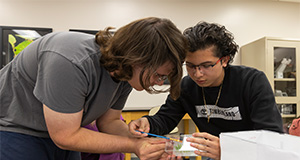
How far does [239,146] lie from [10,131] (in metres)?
0.84

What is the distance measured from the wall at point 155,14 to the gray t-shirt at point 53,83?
2337 millimetres

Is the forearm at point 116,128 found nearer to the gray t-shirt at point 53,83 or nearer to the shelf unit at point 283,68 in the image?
the gray t-shirt at point 53,83

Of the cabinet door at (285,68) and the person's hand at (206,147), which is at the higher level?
the cabinet door at (285,68)

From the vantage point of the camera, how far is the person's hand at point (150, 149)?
92 cm

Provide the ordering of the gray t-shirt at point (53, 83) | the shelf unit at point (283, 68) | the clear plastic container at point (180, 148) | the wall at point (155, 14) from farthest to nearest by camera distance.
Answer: the wall at point (155, 14)
the shelf unit at point (283, 68)
the clear plastic container at point (180, 148)
the gray t-shirt at point (53, 83)

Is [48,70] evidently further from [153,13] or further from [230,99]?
[153,13]

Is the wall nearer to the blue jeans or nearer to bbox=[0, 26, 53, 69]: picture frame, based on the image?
bbox=[0, 26, 53, 69]: picture frame

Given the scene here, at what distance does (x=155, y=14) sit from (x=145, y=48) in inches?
116

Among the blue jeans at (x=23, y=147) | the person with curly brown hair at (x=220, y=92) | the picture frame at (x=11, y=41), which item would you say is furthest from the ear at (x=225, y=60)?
the picture frame at (x=11, y=41)

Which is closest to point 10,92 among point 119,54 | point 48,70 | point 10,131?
point 10,131

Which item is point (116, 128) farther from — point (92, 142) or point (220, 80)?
point (220, 80)

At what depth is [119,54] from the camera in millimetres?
769

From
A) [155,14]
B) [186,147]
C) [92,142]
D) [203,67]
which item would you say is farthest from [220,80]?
[155,14]

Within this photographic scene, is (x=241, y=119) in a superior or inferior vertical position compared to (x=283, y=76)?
inferior
